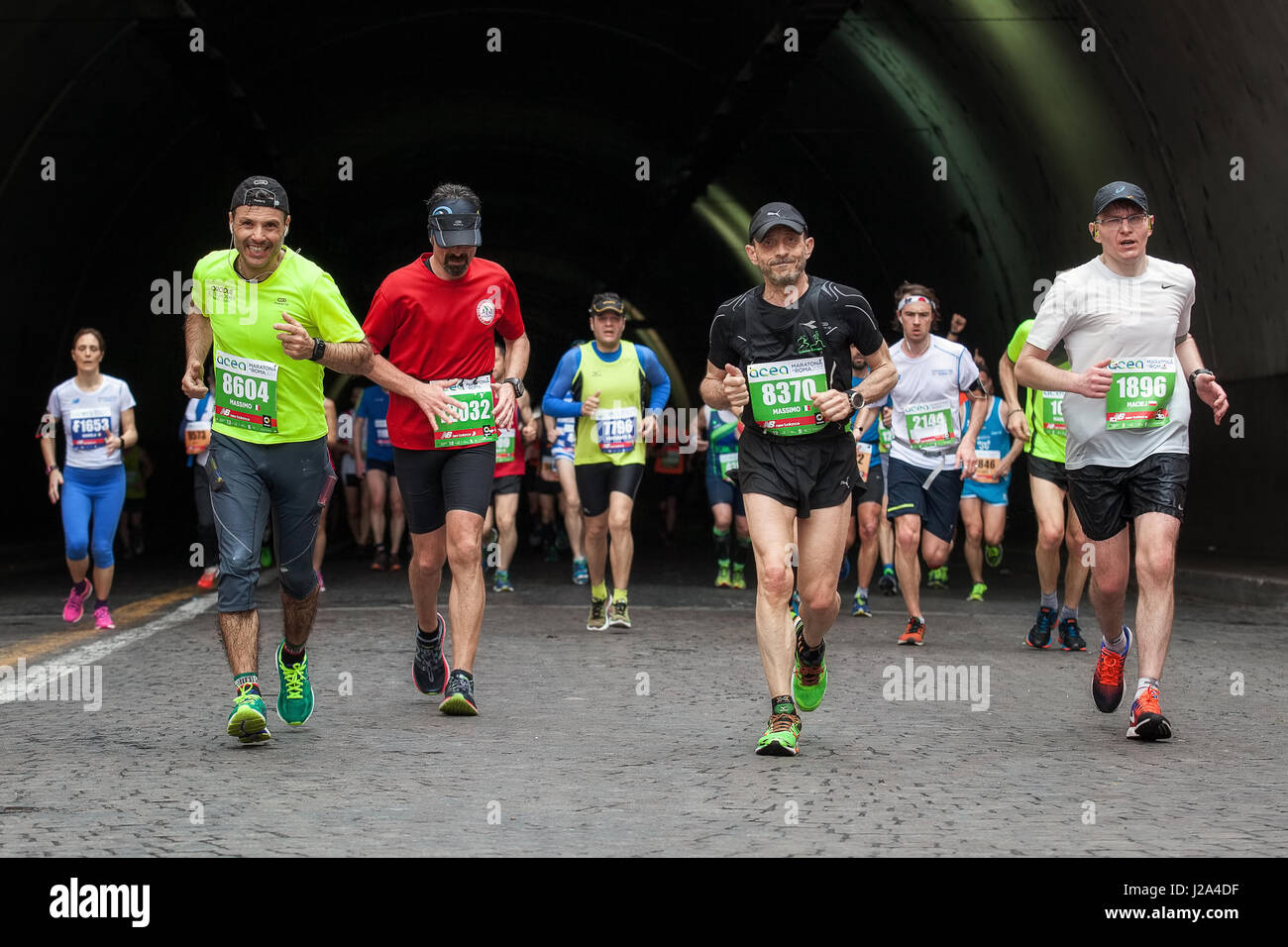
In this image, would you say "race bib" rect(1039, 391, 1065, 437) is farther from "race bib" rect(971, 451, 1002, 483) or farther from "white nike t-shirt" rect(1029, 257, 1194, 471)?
"race bib" rect(971, 451, 1002, 483)

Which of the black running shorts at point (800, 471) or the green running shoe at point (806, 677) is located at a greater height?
the black running shorts at point (800, 471)

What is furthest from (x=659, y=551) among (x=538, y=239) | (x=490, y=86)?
(x=538, y=239)

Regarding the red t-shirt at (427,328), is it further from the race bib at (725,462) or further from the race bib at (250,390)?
the race bib at (725,462)

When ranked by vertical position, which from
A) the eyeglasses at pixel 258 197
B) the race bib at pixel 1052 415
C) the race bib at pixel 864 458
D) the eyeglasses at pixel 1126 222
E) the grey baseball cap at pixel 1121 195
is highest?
the grey baseball cap at pixel 1121 195

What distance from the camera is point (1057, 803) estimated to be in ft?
18.2

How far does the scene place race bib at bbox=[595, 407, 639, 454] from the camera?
39.5ft

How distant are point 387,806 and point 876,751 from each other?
2.00 meters

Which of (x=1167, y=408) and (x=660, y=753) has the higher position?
(x=1167, y=408)

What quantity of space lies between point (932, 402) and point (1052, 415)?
109 centimetres

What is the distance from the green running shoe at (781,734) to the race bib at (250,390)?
7.15ft

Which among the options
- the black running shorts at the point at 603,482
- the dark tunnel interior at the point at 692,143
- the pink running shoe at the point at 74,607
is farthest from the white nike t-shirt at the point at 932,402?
the pink running shoe at the point at 74,607

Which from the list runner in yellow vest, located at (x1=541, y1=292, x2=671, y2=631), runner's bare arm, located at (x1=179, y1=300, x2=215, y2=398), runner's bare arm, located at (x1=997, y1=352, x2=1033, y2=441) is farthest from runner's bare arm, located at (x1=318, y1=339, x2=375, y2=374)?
runner in yellow vest, located at (x1=541, y1=292, x2=671, y2=631)

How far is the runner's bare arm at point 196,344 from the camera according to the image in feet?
23.0

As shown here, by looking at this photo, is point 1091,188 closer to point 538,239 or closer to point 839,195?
point 839,195
